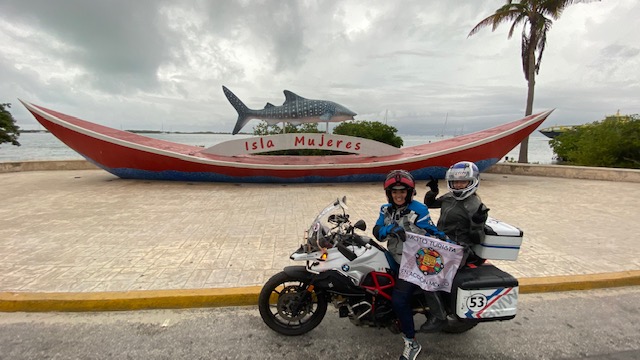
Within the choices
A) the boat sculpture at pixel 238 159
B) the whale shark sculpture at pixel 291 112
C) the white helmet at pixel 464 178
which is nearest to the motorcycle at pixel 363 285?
the white helmet at pixel 464 178

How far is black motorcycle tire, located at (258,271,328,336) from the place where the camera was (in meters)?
2.52

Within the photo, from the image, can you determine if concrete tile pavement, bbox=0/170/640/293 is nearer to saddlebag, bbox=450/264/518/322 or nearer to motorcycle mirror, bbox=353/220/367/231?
motorcycle mirror, bbox=353/220/367/231

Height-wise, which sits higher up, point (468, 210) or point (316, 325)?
point (468, 210)

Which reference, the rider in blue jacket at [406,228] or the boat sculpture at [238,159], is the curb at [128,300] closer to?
the rider in blue jacket at [406,228]

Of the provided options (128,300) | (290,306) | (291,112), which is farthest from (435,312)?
(291,112)

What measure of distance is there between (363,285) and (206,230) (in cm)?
349

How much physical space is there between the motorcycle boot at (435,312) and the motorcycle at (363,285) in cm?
6

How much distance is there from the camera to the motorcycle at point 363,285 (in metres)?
2.21

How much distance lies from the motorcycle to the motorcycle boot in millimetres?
59

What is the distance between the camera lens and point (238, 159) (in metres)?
9.92

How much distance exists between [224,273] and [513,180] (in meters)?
11.1

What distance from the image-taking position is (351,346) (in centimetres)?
249

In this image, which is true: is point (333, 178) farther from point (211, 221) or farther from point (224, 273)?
point (224, 273)

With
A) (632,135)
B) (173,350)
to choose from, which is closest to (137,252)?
(173,350)
